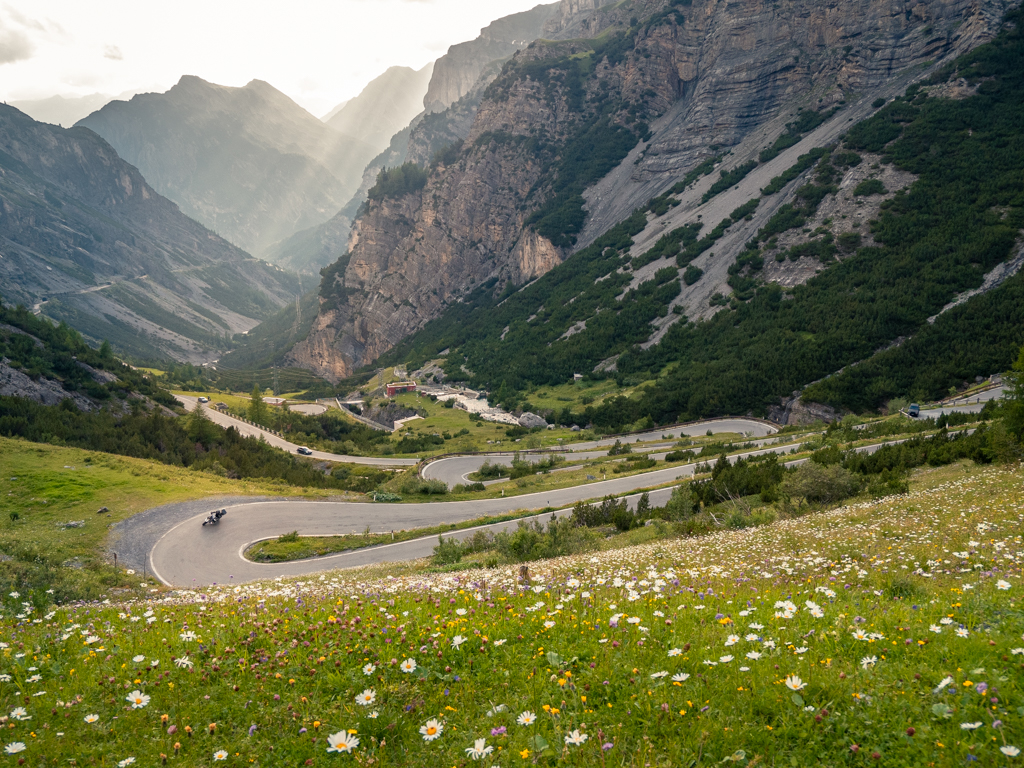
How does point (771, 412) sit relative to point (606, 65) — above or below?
below

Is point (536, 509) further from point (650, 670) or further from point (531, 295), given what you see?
point (531, 295)

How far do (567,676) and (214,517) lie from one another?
91.3 ft

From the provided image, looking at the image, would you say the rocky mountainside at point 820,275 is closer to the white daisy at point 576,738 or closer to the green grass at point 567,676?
the green grass at point 567,676

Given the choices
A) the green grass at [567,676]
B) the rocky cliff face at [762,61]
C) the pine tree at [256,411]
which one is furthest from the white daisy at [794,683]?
the rocky cliff face at [762,61]

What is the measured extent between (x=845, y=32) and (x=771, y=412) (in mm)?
94711

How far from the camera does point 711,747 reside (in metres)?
3.64

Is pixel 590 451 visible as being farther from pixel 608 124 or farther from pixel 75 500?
pixel 608 124

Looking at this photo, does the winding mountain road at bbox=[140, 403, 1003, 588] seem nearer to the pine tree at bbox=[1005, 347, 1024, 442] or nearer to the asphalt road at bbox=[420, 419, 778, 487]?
the pine tree at bbox=[1005, 347, 1024, 442]

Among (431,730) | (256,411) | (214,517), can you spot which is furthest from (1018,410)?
(256,411)

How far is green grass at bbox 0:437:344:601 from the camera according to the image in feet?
47.7

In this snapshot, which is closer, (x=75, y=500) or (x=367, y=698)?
(x=367, y=698)

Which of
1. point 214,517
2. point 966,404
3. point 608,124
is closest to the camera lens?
point 214,517

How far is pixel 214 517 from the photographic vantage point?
26875 millimetres

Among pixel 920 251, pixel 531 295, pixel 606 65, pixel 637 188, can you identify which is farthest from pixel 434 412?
pixel 606 65
